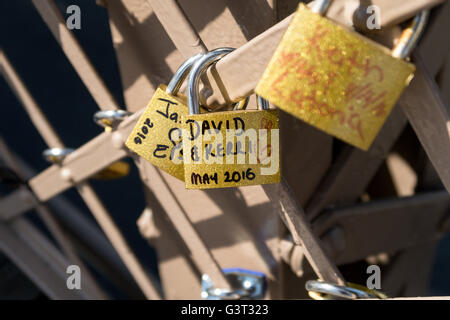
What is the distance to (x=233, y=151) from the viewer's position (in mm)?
580

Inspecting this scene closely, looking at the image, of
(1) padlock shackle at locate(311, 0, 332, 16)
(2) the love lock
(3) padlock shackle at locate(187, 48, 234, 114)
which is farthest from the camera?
(2) the love lock

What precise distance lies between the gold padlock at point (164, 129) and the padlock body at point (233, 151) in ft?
0.16

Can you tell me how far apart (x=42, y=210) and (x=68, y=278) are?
0.56ft

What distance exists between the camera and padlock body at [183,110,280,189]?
570mm

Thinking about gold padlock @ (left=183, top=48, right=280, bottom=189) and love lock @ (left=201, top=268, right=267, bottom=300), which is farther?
love lock @ (left=201, top=268, right=267, bottom=300)

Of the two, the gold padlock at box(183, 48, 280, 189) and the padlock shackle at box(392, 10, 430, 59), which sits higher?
the padlock shackle at box(392, 10, 430, 59)

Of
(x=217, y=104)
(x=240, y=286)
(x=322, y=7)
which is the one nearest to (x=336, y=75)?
(x=322, y=7)

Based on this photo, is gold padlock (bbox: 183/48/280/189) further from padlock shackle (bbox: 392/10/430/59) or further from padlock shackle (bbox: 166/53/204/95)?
padlock shackle (bbox: 392/10/430/59)

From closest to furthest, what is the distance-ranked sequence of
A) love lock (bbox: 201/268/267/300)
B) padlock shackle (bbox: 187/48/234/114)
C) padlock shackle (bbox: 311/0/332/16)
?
padlock shackle (bbox: 311/0/332/16) < padlock shackle (bbox: 187/48/234/114) < love lock (bbox: 201/268/267/300)

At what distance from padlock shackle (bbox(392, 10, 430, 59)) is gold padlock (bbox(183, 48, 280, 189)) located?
16 centimetres

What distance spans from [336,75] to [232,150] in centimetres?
15

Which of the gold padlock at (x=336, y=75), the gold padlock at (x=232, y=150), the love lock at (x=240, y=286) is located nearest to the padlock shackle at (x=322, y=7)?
the gold padlock at (x=336, y=75)

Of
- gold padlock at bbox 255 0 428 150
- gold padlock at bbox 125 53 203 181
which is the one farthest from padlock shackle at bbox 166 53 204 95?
gold padlock at bbox 255 0 428 150
